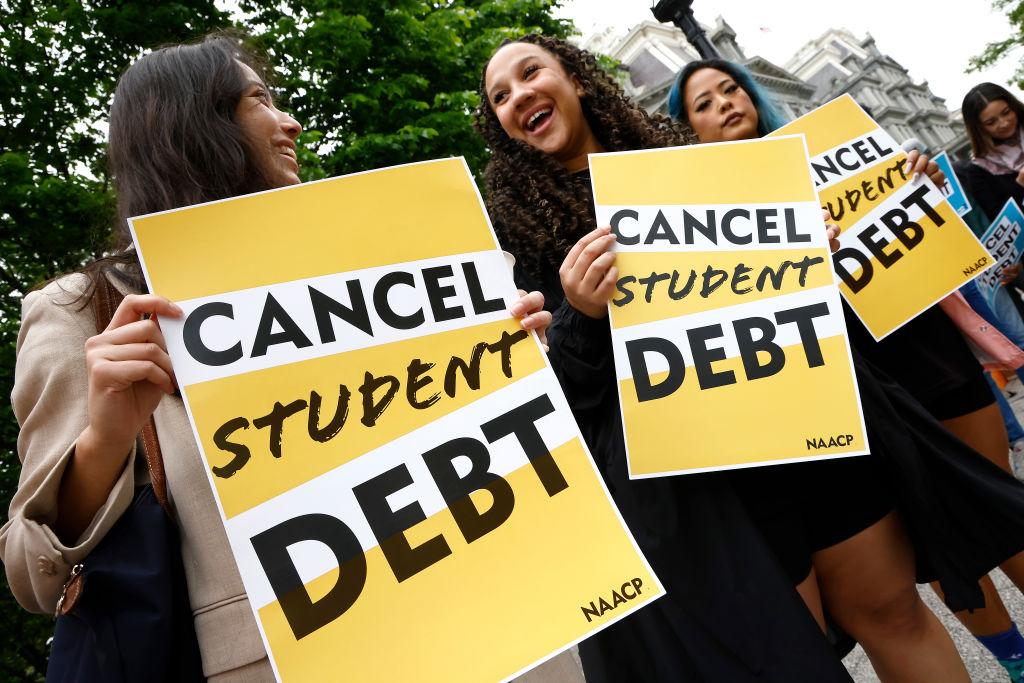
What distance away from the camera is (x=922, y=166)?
2291 mm

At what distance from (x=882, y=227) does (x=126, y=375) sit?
2.26m

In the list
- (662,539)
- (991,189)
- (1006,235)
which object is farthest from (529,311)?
(991,189)

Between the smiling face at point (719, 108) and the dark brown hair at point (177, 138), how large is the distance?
1999 mm

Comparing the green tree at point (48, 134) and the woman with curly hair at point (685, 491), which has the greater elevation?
the green tree at point (48, 134)

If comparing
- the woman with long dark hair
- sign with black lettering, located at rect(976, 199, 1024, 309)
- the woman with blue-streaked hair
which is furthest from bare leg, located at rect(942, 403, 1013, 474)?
the woman with long dark hair

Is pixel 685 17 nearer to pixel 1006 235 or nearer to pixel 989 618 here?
pixel 1006 235

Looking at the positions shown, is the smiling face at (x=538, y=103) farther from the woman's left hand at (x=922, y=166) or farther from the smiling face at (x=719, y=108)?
the woman's left hand at (x=922, y=166)

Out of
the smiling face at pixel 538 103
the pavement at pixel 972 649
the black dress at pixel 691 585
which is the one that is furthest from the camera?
the pavement at pixel 972 649

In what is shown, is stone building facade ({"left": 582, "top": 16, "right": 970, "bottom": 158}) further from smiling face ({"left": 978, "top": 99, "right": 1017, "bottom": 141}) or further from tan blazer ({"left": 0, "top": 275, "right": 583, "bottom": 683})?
tan blazer ({"left": 0, "top": 275, "right": 583, "bottom": 683})

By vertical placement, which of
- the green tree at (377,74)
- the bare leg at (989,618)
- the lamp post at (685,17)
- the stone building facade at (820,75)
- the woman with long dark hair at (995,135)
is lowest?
the bare leg at (989,618)

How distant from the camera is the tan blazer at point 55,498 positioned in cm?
102

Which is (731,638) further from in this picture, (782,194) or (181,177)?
(181,177)

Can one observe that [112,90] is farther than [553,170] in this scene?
Yes

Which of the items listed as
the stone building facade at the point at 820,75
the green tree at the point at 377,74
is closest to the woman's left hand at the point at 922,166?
the green tree at the point at 377,74
